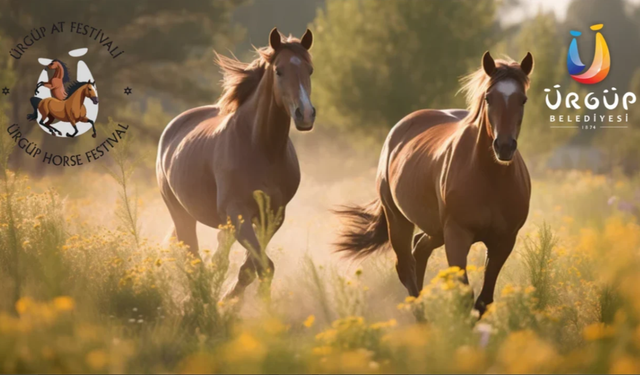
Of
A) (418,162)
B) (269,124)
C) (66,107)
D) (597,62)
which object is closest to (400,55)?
(597,62)

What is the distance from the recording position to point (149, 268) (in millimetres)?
6164

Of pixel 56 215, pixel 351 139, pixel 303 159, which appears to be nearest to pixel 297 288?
pixel 56 215

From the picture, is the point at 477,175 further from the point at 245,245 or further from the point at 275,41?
the point at 275,41

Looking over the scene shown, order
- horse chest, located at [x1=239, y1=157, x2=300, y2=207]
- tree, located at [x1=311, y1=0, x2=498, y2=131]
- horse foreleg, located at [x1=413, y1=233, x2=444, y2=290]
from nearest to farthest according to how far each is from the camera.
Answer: horse chest, located at [x1=239, y1=157, x2=300, y2=207] < horse foreleg, located at [x1=413, y1=233, x2=444, y2=290] < tree, located at [x1=311, y1=0, x2=498, y2=131]

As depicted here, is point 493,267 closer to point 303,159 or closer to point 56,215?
point 56,215

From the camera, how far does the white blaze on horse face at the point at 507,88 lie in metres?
5.28

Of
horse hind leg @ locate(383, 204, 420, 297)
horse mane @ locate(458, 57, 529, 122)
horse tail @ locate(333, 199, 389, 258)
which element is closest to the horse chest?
horse hind leg @ locate(383, 204, 420, 297)

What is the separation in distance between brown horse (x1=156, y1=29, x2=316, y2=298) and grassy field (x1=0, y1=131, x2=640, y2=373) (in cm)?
49

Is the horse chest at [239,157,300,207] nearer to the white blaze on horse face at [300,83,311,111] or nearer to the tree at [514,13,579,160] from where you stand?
the white blaze on horse face at [300,83,311,111]

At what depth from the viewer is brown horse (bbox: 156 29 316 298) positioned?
619 centimetres

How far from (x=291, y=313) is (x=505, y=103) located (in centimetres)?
285

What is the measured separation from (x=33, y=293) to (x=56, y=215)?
5.52 feet

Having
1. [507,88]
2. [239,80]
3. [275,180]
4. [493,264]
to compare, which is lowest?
[493,264]

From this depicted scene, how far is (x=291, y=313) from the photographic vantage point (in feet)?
22.6
